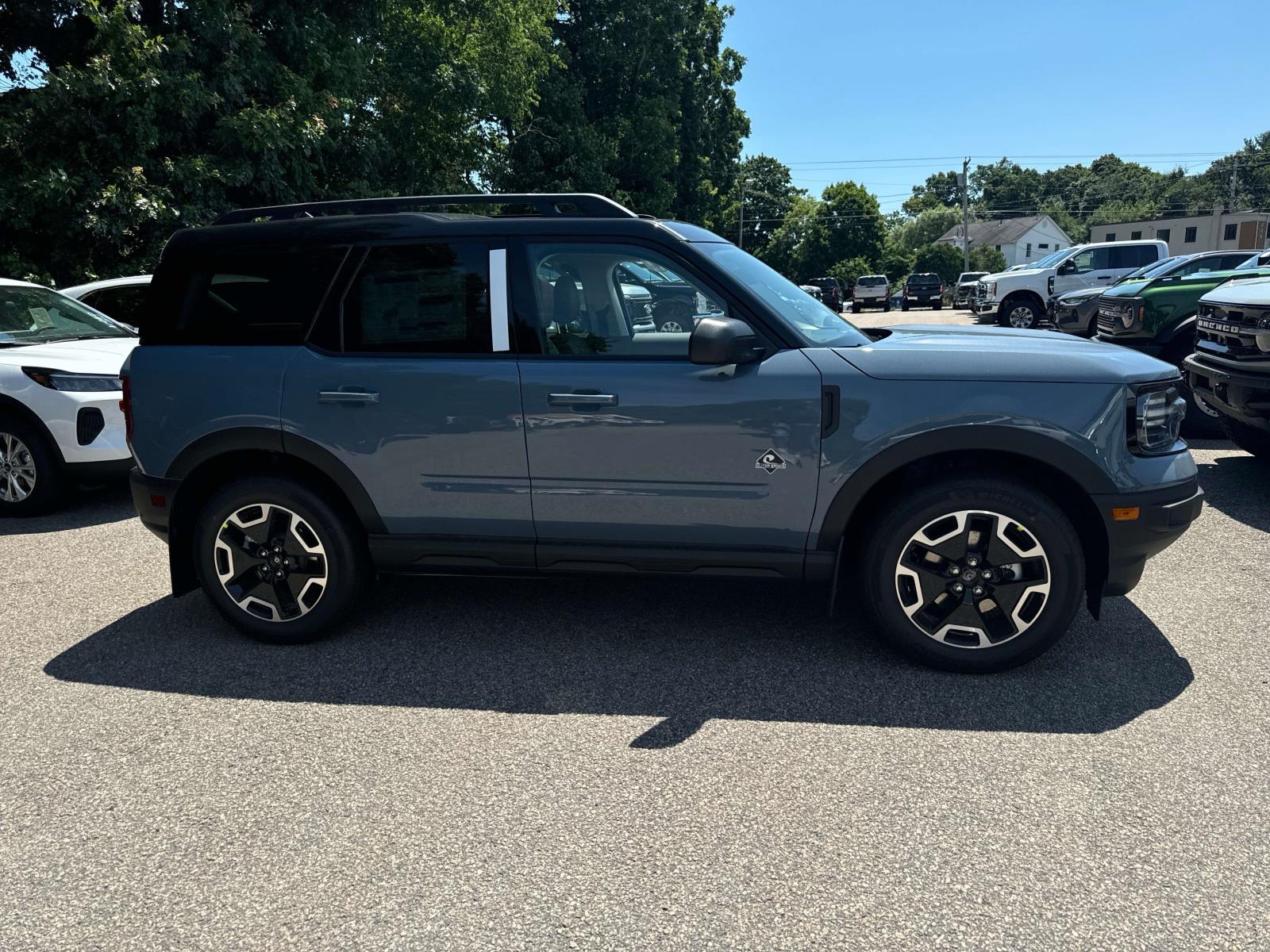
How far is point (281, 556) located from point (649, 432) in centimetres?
175

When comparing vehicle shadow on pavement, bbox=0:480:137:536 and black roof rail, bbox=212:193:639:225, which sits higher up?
black roof rail, bbox=212:193:639:225

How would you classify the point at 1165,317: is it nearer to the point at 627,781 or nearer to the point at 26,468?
the point at 627,781

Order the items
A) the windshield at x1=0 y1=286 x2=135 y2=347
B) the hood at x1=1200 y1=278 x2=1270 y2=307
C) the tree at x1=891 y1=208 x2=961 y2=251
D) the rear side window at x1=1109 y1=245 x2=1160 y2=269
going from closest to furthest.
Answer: the hood at x1=1200 y1=278 x2=1270 y2=307, the windshield at x1=0 y1=286 x2=135 y2=347, the rear side window at x1=1109 y1=245 x2=1160 y2=269, the tree at x1=891 y1=208 x2=961 y2=251

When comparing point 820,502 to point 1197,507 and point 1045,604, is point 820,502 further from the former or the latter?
point 1197,507

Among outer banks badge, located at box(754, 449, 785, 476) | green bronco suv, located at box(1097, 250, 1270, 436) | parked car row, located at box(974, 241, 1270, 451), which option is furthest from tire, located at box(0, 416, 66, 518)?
green bronco suv, located at box(1097, 250, 1270, 436)

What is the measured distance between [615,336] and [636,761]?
172 cm

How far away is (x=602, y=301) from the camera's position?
397 cm

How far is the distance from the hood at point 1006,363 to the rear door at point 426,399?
56.9 inches

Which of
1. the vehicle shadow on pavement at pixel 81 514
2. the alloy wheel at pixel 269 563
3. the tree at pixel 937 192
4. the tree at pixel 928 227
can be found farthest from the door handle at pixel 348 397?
the tree at pixel 937 192

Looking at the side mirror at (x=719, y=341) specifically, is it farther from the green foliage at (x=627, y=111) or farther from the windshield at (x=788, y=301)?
the green foliage at (x=627, y=111)

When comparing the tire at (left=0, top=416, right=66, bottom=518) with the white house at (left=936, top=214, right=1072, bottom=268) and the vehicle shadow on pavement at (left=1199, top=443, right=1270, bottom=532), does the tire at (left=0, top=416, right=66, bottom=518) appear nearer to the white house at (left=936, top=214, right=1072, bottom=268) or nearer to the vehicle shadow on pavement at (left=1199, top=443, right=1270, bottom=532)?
the vehicle shadow on pavement at (left=1199, top=443, right=1270, bottom=532)

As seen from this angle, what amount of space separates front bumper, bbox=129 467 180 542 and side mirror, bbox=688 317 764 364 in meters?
2.39

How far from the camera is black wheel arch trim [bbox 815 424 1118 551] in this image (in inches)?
139

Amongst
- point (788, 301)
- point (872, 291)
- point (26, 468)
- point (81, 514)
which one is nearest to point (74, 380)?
point (26, 468)
